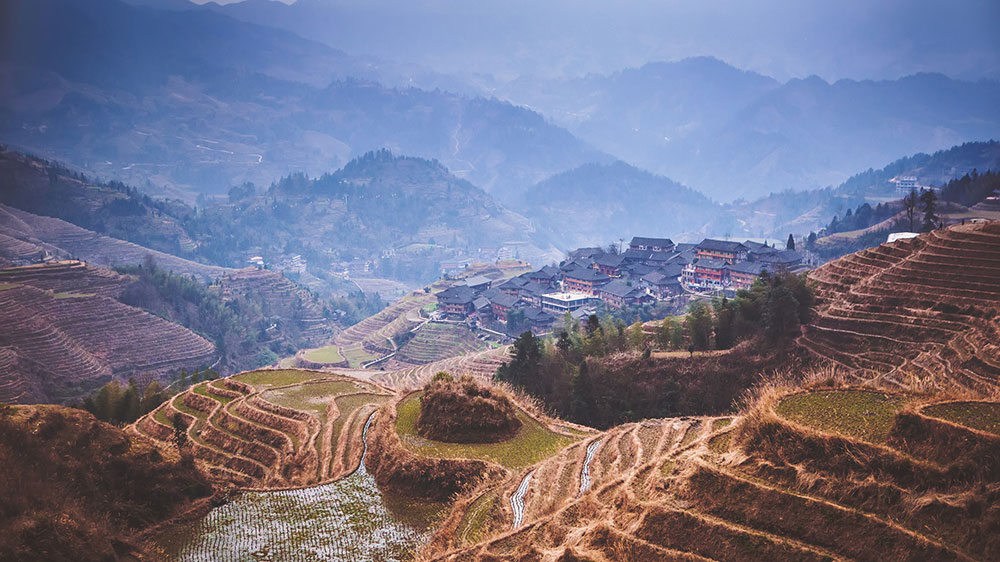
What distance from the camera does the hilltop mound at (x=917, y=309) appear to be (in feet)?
70.9

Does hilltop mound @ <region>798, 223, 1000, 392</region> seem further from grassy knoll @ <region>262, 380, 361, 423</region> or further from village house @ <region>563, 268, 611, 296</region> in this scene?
village house @ <region>563, 268, 611, 296</region>

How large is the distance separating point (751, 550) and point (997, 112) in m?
232

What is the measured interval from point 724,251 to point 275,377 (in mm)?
52268

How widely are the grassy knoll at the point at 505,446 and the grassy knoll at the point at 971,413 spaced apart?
894cm

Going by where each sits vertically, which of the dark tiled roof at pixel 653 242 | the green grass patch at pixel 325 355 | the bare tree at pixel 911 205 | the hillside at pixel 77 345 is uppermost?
the bare tree at pixel 911 205

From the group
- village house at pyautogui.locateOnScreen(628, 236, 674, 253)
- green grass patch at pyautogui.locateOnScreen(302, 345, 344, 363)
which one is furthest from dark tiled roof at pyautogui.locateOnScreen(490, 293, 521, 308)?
village house at pyautogui.locateOnScreen(628, 236, 674, 253)

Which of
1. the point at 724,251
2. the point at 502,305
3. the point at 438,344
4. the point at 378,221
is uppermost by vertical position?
the point at 378,221

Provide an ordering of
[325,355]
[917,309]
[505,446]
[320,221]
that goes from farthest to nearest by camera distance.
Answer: [320,221] < [325,355] < [917,309] < [505,446]

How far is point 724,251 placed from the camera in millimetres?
66625

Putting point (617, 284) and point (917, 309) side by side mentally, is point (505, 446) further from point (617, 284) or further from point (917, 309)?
point (617, 284)

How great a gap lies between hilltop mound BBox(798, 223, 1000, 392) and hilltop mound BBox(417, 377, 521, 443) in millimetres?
12836

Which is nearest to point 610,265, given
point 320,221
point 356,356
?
point 356,356

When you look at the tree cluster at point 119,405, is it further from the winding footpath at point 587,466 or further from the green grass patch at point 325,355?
the green grass patch at point 325,355

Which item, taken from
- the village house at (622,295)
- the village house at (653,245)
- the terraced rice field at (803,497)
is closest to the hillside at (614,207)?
the village house at (653,245)
